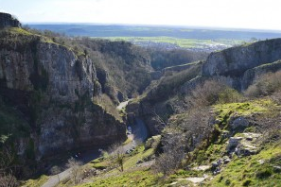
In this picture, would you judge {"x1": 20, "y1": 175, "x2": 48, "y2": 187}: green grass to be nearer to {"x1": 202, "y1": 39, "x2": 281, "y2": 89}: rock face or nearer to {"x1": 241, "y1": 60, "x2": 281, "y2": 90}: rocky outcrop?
{"x1": 241, "y1": 60, "x2": 281, "y2": 90}: rocky outcrop

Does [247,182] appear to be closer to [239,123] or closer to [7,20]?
[239,123]

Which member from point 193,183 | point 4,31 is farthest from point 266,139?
point 4,31

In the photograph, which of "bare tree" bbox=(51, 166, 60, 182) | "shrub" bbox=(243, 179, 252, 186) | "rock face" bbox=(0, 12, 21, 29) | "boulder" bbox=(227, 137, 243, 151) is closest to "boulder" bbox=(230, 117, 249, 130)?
"boulder" bbox=(227, 137, 243, 151)

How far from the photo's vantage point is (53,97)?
422ft

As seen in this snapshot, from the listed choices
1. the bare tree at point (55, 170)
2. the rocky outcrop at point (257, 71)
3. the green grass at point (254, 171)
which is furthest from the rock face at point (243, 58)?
the green grass at point (254, 171)

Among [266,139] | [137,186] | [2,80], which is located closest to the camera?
[266,139]

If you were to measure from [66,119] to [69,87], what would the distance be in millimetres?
13015

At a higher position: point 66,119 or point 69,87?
point 69,87

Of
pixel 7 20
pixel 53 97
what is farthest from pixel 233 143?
pixel 7 20

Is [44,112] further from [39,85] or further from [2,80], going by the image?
[2,80]

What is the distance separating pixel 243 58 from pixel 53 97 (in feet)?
247

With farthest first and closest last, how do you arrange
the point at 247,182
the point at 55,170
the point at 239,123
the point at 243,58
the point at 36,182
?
the point at 243,58
the point at 55,170
the point at 36,182
the point at 239,123
the point at 247,182

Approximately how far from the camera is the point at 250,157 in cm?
2953

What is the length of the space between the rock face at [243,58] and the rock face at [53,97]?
46.1m
